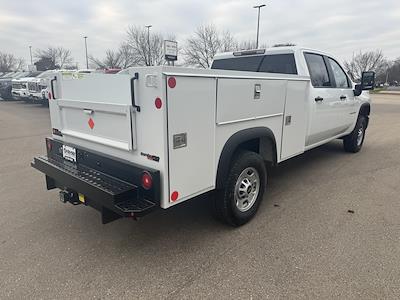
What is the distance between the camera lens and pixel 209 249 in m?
3.06

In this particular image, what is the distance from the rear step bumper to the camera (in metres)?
2.51

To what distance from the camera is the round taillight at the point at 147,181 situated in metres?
2.54

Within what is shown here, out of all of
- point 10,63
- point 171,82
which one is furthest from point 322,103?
point 10,63

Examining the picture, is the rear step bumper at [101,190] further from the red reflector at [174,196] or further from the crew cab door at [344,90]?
the crew cab door at [344,90]

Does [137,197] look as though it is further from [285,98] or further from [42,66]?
[42,66]

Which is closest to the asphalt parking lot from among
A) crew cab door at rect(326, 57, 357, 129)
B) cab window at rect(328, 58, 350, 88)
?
crew cab door at rect(326, 57, 357, 129)

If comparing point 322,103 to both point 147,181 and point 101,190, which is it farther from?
point 101,190

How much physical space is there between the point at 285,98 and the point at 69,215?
2.98 m

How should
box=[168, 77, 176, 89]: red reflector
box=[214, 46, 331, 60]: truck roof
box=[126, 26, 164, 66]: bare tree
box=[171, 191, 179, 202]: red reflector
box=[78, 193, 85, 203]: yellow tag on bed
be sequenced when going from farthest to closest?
box=[126, 26, 164, 66]: bare tree < box=[214, 46, 331, 60]: truck roof < box=[78, 193, 85, 203]: yellow tag on bed < box=[171, 191, 179, 202]: red reflector < box=[168, 77, 176, 89]: red reflector

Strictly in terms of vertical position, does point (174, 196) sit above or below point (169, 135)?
below

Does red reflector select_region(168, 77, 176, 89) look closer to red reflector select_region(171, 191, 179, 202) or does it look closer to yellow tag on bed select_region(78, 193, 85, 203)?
red reflector select_region(171, 191, 179, 202)

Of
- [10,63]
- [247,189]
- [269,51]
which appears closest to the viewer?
[247,189]

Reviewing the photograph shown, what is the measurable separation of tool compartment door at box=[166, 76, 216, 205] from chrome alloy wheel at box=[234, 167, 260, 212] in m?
0.60

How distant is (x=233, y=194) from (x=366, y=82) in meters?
4.18
